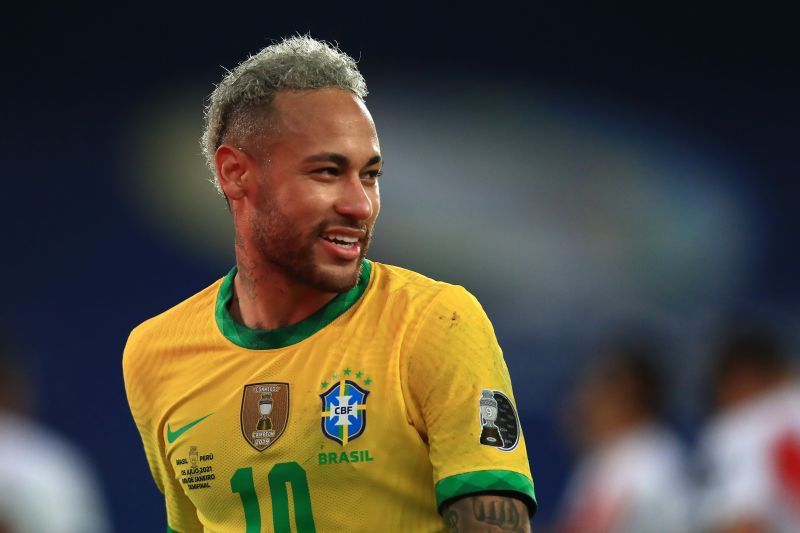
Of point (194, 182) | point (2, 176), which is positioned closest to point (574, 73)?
point (194, 182)

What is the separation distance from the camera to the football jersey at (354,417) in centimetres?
211

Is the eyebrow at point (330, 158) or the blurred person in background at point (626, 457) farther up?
the eyebrow at point (330, 158)

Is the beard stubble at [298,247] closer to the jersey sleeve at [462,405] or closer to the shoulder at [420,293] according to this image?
the shoulder at [420,293]

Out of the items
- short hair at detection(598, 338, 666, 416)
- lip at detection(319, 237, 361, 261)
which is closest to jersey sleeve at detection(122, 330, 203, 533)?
lip at detection(319, 237, 361, 261)

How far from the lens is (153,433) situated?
8.22 ft

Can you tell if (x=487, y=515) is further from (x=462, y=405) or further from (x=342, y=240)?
(x=342, y=240)

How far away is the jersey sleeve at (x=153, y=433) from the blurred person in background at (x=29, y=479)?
6.65 feet

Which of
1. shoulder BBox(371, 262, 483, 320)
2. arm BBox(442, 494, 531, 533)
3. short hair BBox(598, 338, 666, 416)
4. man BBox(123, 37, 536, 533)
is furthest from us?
short hair BBox(598, 338, 666, 416)

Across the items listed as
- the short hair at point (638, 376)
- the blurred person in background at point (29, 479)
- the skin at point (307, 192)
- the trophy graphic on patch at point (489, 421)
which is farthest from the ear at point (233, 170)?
the short hair at point (638, 376)

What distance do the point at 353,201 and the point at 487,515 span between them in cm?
65

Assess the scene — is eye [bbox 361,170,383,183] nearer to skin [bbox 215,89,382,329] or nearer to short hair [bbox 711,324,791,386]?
skin [bbox 215,89,382,329]

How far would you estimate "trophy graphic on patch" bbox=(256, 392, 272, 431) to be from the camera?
2.25 meters

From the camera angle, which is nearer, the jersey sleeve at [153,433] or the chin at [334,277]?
the chin at [334,277]

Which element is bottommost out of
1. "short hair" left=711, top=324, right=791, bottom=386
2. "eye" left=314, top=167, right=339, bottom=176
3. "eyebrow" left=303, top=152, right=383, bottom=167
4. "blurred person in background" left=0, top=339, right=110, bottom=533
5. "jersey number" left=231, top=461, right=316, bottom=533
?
"blurred person in background" left=0, top=339, right=110, bottom=533
